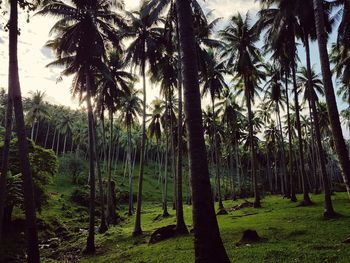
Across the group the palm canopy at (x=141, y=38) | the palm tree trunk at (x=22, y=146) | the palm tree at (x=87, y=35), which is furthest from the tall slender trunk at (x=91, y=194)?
the palm tree trunk at (x=22, y=146)

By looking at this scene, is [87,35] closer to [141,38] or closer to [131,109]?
[141,38]

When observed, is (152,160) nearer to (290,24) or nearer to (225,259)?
(290,24)

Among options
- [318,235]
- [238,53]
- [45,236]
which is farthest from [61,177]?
[318,235]

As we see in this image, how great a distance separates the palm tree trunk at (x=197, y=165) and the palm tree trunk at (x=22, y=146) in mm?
7596

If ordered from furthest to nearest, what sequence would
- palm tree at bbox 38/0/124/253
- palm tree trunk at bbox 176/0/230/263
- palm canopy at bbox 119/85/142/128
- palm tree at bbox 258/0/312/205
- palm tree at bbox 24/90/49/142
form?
palm tree at bbox 24/90/49/142, palm canopy at bbox 119/85/142/128, palm tree at bbox 38/0/124/253, palm tree at bbox 258/0/312/205, palm tree trunk at bbox 176/0/230/263

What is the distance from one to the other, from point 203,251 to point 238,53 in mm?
27232

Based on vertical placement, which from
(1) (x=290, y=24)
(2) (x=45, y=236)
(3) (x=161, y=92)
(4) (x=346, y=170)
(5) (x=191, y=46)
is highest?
(1) (x=290, y=24)

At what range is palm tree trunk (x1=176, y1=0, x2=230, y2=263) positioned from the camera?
22.7 feet

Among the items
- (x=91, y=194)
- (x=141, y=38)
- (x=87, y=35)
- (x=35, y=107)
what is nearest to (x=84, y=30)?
(x=87, y=35)

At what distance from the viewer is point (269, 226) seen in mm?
16438

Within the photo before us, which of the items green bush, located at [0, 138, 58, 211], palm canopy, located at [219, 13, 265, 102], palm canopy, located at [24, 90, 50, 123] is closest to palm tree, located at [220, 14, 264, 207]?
palm canopy, located at [219, 13, 265, 102]

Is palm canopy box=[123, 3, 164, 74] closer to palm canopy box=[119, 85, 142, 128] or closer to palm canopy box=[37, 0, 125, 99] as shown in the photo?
palm canopy box=[37, 0, 125, 99]

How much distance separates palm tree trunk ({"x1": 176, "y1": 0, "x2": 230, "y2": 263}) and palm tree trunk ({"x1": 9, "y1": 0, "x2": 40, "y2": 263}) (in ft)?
24.9

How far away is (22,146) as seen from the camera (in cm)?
1250
